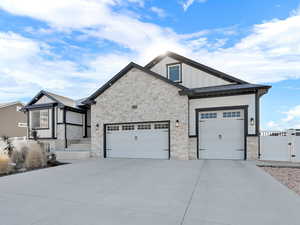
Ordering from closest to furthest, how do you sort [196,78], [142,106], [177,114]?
[177,114] → [142,106] → [196,78]

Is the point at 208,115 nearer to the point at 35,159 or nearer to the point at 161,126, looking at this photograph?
the point at 161,126

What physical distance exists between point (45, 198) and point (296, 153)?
11.7 meters

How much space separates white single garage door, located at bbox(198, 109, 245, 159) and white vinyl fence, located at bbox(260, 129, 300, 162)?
3.75 ft

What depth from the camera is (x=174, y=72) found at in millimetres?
12945

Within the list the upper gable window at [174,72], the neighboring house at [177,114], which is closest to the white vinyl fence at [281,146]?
the neighboring house at [177,114]

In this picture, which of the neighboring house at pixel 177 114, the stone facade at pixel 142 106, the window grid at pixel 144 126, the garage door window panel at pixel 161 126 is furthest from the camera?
the window grid at pixel 144 126

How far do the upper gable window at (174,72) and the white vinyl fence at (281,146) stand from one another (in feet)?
20.9

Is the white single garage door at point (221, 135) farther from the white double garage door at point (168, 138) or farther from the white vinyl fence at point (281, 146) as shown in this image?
the white vinyl fence at point (281, 146)

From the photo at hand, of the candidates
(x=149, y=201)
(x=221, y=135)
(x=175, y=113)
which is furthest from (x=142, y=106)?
(x=149, y=201)

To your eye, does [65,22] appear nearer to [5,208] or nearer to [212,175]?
[5,208]

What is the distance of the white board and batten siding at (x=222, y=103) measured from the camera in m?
9.94

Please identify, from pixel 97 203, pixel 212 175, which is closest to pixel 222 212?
pixel 97 203

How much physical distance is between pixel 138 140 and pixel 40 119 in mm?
10041

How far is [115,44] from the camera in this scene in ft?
41.7
